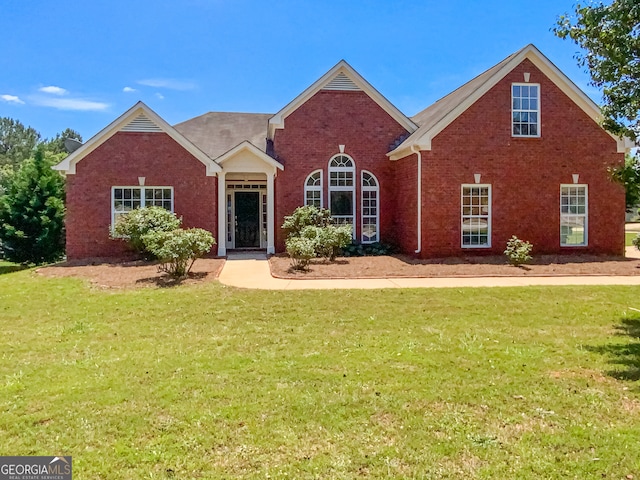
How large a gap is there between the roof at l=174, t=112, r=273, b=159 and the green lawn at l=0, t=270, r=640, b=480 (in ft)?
37.9

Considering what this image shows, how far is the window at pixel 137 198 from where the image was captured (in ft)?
56.9

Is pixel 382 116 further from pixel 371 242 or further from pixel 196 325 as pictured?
pixel 196 325

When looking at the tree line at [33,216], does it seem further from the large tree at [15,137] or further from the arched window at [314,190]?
the large tree at [15,137]

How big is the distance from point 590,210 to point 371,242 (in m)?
7.78

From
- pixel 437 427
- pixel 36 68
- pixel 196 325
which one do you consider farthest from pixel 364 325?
pixel 36 68

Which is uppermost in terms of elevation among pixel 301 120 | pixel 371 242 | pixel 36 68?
pixel 36 68

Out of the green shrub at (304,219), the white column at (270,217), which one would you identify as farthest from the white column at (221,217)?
the green shrub at (304,219)

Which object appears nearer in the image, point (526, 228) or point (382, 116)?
point (526, 228)

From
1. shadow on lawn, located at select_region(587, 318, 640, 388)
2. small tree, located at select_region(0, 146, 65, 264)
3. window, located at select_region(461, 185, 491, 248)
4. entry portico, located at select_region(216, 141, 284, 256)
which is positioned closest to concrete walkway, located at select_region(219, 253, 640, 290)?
shadow on lawn, located at select_region(587, 318, 640, 388)

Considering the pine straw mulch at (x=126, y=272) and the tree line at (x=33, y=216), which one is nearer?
the pine straw mulch at (x=126, y=272)

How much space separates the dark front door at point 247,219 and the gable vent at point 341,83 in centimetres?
530

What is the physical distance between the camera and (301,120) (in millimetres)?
18453

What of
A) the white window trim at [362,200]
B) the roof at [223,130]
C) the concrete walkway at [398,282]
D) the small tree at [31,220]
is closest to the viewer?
the concrete walkway at [398,282]

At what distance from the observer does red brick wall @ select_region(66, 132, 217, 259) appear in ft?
56.1
